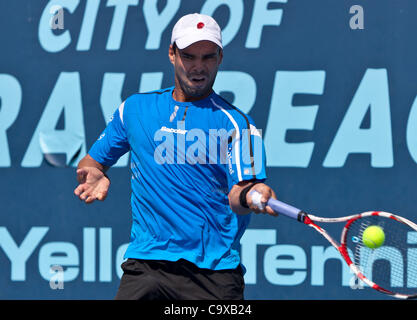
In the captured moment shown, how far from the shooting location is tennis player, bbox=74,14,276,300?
3.25m

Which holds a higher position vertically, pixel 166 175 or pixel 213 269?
pixel 166 175

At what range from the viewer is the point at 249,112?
5.00 metres

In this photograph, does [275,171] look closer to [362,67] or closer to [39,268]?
[362,67]

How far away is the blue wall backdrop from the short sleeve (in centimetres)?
152

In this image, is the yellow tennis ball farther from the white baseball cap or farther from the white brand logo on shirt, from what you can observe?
the white baseball cap

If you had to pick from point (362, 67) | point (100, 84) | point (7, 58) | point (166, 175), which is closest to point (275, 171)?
point (362, 67)

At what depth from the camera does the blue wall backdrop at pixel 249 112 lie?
15.9 ft

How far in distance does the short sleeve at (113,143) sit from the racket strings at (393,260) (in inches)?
72.9

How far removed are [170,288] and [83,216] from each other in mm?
2055

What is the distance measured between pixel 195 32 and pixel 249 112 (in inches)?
67.6
